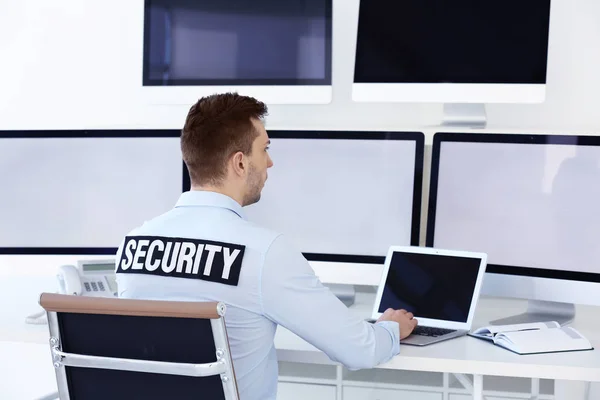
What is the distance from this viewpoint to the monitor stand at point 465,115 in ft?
8.01

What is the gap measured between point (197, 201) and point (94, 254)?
93 cm

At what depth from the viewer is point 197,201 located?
1.71 meters

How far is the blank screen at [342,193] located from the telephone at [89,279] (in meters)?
0.48

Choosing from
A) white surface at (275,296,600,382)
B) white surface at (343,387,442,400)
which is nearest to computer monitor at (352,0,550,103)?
white surface at (275,296,600,382)

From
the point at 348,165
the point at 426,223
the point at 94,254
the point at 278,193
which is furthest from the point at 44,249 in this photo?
the point at 426,223

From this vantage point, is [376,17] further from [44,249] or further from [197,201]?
[44,249]

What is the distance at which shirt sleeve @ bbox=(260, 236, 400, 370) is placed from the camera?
1.57 metres

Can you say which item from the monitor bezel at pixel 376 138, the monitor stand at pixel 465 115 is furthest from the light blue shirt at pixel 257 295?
the monitor stand at pixel 465 115

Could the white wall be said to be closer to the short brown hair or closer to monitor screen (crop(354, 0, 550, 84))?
monitor screen (crop(354, 0, 550, 84))

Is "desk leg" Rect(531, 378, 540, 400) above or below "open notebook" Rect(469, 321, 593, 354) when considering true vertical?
below

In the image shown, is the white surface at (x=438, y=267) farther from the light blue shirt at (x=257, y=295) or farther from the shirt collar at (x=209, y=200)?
the shirt collar at (x=209, y=200)

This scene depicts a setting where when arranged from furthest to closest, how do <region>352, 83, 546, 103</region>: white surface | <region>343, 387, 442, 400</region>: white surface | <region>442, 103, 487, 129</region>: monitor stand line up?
<region>343, 387, 442, 400</region>: white surface
<region>442, 103, 487, 129</region>: monitor stand
<region>352, 83, 546, 103</region>: white surface

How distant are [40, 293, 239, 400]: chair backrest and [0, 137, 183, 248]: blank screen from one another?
1034 mm

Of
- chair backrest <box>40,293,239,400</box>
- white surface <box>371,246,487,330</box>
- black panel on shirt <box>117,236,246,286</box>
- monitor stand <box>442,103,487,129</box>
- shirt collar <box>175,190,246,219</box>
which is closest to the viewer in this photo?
chair backrest <box>40,293,239,400</box>
